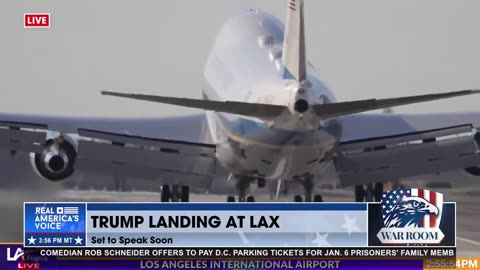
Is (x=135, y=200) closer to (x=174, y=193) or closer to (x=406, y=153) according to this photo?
(x=174, y=193)

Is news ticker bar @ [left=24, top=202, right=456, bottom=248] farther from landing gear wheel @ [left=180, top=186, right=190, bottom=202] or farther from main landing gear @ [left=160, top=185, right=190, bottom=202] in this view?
landing gear wheel @ [left=180, top=186, right=190, bottom=202]

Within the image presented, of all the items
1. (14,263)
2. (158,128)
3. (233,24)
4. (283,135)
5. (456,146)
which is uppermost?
(233,24)

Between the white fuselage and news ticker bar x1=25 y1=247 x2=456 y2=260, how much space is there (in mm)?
9258

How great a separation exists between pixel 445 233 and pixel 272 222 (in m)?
2.68

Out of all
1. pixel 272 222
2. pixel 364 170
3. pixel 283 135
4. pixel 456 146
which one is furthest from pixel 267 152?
pixel 272 222

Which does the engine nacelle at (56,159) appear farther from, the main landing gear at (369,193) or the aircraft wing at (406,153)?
the main landing gear at (369,193)

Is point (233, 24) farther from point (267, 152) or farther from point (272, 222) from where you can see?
point (272, 222)

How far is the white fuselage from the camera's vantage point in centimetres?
2778

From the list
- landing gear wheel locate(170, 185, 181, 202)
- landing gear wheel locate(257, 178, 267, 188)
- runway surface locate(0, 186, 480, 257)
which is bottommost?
runway surface locate(0, 186, 480, 257)

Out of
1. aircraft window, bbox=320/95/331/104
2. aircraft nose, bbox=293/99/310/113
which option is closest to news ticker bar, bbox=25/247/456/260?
aircraft nose, bbox=293/99/310/113

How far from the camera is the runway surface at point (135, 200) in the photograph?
23.3 meters

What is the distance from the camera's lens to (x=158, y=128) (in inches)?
1598

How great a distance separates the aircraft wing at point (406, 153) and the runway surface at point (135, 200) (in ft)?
3.11

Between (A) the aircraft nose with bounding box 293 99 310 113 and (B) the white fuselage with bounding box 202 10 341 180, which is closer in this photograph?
(A) the aircraft nose with bounding box 293 99 310 113
